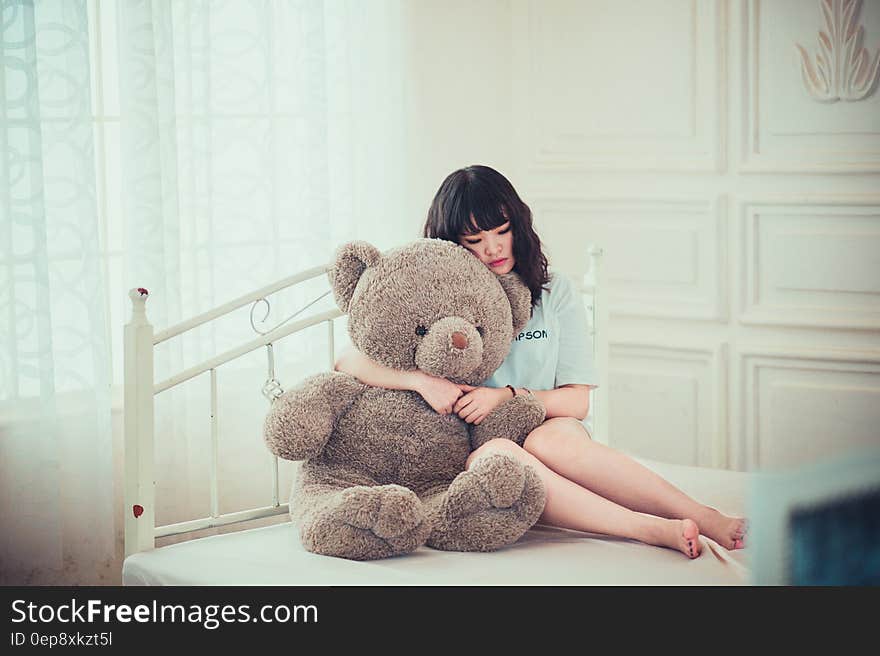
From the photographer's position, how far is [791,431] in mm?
2605

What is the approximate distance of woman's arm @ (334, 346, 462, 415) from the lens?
5.70 feet

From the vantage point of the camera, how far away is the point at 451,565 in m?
1.53

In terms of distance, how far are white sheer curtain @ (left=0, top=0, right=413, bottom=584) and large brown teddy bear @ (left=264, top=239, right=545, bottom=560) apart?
68 cm

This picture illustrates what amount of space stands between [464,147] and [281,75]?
2.01ft

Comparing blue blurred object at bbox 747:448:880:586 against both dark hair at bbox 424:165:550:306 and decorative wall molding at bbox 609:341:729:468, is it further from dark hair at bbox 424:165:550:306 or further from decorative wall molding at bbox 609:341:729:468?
decorative wall molding at bbox 609:341:729:468

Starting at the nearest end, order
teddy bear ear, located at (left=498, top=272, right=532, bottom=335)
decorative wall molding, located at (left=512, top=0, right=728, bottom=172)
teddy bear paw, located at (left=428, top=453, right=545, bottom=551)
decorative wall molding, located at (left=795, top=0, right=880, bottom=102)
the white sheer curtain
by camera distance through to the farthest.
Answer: teddy bear paw, located at (left=428, top=453, right=545, bottom=551) → teddy bear ear, located at (left=498, top=272, right=532, bottom=335) → the white sheer curtain → decorative wall molding, located at (left=795, top=0, right=880, bottom=102) → decorative wall molding, located at (left=512, top=0, right=728, bottom=172)

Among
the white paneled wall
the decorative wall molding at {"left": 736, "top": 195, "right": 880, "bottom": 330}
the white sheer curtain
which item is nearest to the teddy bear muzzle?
the white sheer curtain

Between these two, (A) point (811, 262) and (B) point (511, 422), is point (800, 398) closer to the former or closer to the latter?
(A) point (811, 262)

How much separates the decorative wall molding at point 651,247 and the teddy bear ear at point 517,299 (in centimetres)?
108

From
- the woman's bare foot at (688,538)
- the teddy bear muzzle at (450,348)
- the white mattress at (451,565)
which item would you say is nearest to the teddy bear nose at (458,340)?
the teddy bear muzzle at (450,348)

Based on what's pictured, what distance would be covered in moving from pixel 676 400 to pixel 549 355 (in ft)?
3.38

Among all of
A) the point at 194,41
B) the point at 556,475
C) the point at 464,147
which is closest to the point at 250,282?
the point at 194,41

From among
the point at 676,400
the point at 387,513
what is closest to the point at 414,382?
the point at 387,513

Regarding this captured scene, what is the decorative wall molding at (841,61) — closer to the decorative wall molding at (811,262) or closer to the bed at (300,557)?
the decorative wall molding at (811,262)
